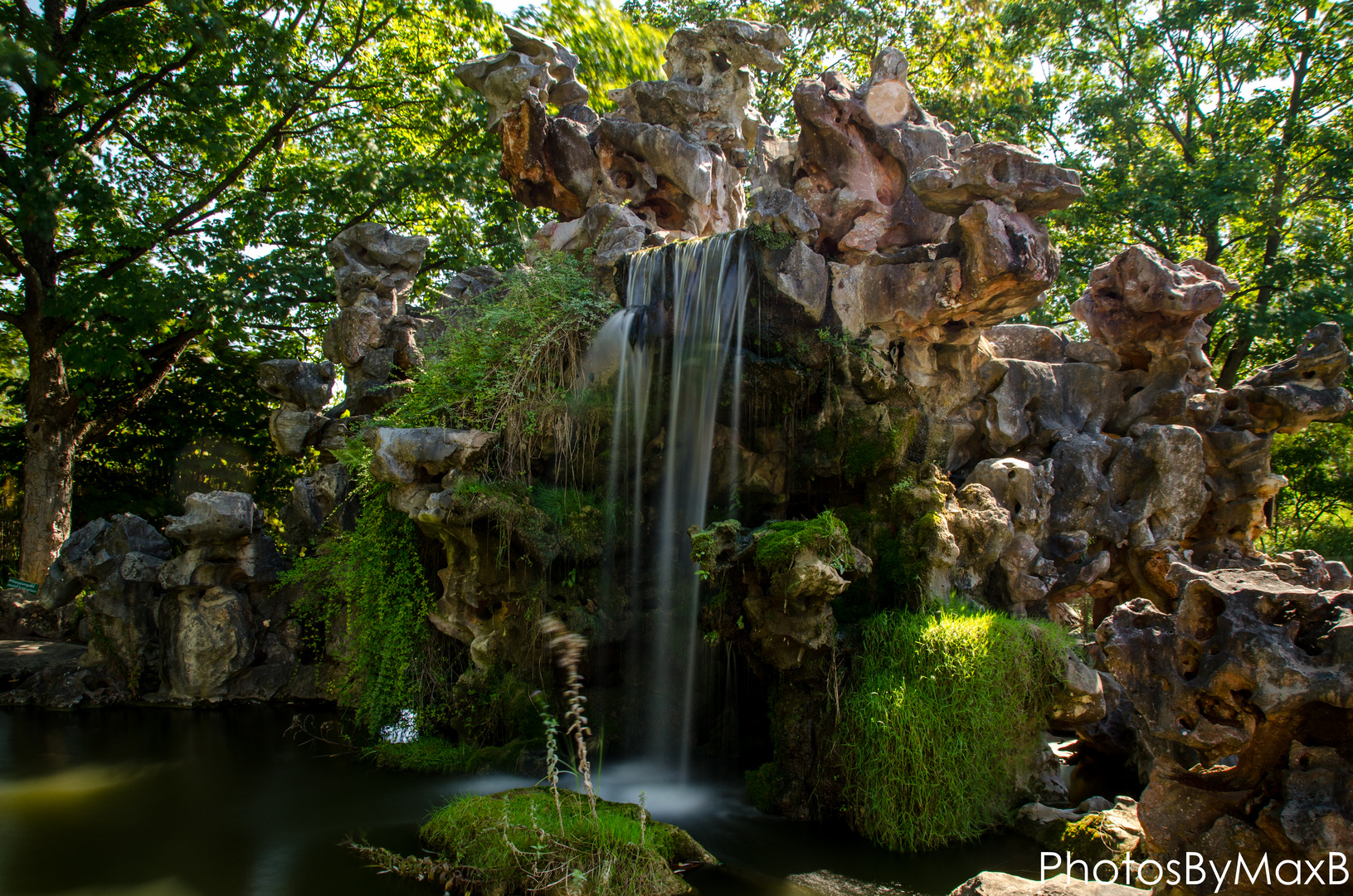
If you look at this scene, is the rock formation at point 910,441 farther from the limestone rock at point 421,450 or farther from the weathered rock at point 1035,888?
the weathered rock at point 1035,888

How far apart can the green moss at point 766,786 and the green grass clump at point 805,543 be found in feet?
5.16

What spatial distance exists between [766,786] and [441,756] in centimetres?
286

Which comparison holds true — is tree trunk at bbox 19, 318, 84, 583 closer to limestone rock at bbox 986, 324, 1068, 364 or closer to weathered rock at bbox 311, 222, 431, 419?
weathered rock at bbox 311, 222, 431, 419

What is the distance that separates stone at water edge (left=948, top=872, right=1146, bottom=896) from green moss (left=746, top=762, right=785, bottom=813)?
2266 millimetres

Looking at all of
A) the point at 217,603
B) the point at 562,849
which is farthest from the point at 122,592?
the point at 562,849

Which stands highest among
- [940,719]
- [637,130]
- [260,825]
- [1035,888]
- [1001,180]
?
[637,130]

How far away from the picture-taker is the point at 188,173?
14.6 m

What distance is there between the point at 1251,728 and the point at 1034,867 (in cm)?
216

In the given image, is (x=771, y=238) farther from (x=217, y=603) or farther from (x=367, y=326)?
(x=217, y=603)

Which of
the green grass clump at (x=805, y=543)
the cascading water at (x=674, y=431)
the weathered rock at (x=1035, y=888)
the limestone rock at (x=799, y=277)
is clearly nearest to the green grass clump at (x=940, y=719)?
the green grass clump at (x=805, y=543)

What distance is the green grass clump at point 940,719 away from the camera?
5.45 m

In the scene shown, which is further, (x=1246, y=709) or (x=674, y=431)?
(x=674, y=431)

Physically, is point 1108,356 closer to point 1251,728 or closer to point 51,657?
point 1251,728

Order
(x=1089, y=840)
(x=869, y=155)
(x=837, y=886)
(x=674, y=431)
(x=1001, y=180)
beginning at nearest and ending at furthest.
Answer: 1. (x=837, y=886)
2. (x=1089, y=840)
3. (x=1001, y=180)
4. (x=674, y=431)
5. (x=869, y=155)
